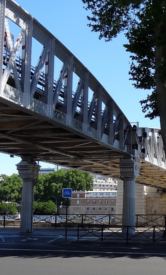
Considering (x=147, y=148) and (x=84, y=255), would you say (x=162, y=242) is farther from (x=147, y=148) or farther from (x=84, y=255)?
(x=147, y=148)

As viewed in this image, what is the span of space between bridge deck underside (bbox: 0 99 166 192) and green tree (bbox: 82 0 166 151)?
432 cm

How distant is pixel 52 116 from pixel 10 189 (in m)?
117

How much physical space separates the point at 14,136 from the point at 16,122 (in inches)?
132

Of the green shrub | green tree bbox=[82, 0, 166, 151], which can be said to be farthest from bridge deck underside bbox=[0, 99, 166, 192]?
the green shrub

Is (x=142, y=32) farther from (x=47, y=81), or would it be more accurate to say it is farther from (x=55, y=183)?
(x=55, y=183)

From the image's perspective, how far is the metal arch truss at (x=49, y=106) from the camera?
1997 centimetres

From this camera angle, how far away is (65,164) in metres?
44.9

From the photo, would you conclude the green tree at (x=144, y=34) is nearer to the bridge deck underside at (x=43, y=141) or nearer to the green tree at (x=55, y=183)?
the bridge deck underside at (x=43, y=141)

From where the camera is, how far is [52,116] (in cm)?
2317

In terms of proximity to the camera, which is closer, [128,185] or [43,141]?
[43,141]

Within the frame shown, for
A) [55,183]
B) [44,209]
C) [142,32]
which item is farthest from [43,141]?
[55,183]

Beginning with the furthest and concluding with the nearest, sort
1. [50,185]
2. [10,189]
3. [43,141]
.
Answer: [10,189]
[50,185]
[43,141]

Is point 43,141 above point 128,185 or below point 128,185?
above

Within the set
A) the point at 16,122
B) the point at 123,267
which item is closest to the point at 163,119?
the point at 123,267
